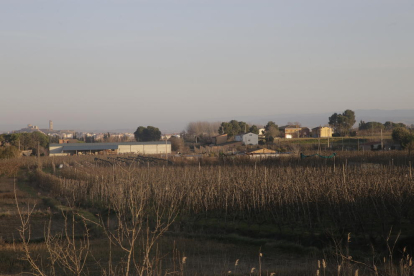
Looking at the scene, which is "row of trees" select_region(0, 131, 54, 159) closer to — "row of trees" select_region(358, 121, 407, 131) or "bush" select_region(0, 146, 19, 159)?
"bush" select_region(0, 146, 19, 159)

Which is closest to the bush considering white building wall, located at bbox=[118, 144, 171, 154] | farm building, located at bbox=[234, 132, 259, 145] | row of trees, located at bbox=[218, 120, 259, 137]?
white building wall, located at bbox=[118, 144, 171, 154]

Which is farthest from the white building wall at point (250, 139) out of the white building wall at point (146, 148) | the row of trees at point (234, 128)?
the white building wall at point (146, 148)

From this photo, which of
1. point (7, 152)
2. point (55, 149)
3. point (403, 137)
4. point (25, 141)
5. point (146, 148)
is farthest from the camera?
point (25, 141)

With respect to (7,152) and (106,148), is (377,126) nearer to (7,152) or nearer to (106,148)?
(106,148)

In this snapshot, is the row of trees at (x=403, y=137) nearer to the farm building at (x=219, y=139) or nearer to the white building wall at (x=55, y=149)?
the farm building at (x=219, y=139)

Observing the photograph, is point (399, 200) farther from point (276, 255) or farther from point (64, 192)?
point (64, 192)

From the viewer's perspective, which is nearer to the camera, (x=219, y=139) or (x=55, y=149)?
(x=55, y=149)

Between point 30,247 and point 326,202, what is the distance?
316 inches

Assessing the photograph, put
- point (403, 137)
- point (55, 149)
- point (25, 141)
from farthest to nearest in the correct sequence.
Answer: point (25, 141), point (55, 149), point (403, 137)

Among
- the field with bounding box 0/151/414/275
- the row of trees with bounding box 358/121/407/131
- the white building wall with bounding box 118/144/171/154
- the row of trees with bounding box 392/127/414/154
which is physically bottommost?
the field with bounding box 0/151/414/275

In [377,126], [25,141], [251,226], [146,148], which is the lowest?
[251,226]

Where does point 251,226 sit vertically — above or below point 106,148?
below

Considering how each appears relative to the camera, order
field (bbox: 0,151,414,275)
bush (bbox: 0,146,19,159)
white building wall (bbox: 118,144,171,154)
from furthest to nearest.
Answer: white building wall (bbox: 118,144,171,154) < bush (bbox: 0,146,19,159) < field (bbox: 0,151,414,275)

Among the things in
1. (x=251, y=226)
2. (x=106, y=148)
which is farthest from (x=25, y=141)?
(x=251, y=226)
